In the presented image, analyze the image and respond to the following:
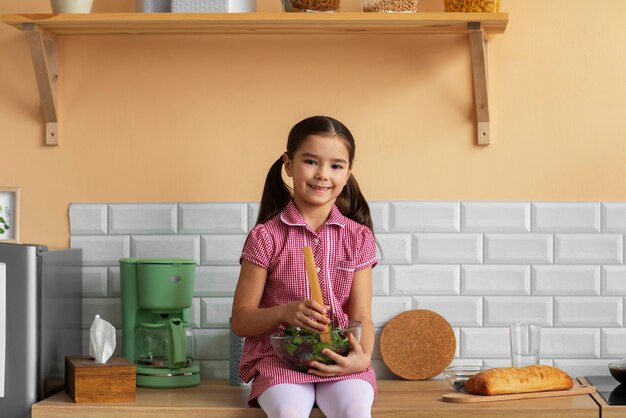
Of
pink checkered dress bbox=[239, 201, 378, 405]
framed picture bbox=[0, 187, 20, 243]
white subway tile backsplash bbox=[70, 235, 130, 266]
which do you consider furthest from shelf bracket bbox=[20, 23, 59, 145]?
pink checkered dress bbox=[239, 201, 378, 405]

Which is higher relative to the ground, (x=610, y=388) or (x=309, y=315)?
(x=309, y=315)

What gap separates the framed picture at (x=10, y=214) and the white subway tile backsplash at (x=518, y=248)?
1.29 meters

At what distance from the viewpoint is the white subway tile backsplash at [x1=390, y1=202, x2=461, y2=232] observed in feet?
8.69

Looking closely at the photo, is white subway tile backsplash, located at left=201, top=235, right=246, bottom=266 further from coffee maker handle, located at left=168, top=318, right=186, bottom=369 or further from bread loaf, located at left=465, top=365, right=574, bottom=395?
bread loaf, located at left=465, top=365, right=574, bottom=395

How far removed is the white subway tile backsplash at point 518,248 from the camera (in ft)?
8.68

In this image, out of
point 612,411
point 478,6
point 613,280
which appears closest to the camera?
point 612,411

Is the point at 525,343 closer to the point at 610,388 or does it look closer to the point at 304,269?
the point at 610,388

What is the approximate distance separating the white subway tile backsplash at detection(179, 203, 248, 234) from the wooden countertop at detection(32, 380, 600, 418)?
19.4 inches

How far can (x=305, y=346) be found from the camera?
6.97 feet

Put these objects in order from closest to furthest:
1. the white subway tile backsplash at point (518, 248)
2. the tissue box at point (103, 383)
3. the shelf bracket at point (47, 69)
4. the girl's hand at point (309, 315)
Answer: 1. the girl's hand at point (309, 315)
2. the tissue box at point (103, 383)
3. the shelf bracket at point (47, 69)
4. the white subway tile backsplash at point (518, 248)

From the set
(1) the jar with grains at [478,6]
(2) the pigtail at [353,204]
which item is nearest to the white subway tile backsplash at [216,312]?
(2) the pigtail at [353,204]

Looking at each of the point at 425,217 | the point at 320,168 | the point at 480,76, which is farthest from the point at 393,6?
the point at 425,217

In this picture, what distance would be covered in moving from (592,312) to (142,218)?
1.25 metres

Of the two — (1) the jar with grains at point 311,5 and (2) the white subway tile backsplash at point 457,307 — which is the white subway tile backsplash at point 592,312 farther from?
(1) the jar with grains at point 311,5
